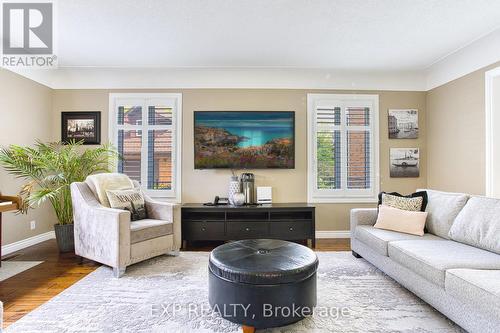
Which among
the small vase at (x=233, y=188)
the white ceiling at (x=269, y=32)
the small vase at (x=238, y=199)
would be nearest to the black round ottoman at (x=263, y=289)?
the small vase at (x=238, y=199)

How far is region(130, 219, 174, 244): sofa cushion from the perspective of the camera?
2854 mm

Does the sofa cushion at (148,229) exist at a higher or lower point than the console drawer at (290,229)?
higher

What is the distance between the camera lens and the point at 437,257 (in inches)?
79.8

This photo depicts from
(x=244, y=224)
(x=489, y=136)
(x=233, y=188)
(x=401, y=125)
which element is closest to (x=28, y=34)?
(x=233, y=188)

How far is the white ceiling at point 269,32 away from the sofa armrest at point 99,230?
6.07ft

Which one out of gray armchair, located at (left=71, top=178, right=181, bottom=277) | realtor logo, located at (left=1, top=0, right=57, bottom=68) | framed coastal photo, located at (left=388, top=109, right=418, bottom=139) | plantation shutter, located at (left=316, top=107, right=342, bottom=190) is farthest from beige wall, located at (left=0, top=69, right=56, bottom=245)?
framed coastal photo, located at (left=388, top=109, right=418, bottom=139)

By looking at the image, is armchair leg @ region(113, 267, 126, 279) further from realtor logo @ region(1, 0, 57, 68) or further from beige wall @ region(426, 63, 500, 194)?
beige wall @ region(426, 63, 500, 194)

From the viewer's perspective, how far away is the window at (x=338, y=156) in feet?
14.0

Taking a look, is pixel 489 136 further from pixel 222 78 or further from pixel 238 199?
pixel 222 78

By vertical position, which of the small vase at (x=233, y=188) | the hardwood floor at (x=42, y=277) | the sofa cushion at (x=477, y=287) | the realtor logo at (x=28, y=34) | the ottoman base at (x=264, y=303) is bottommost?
the hardwood floor at (x=42, y=277)

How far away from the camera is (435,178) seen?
4.14 metres

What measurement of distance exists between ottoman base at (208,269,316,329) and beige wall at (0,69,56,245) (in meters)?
3.36

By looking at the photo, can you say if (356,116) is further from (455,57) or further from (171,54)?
(171,54)

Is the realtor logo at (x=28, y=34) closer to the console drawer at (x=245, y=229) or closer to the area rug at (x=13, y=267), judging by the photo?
the area rug at (x=13, y=267)
